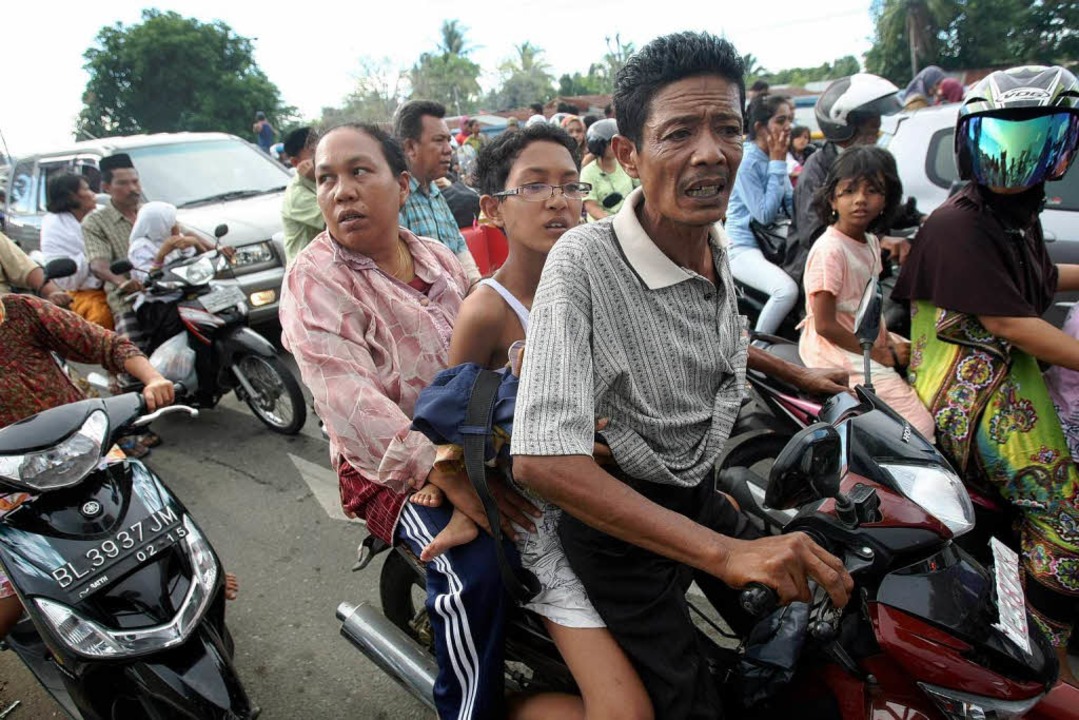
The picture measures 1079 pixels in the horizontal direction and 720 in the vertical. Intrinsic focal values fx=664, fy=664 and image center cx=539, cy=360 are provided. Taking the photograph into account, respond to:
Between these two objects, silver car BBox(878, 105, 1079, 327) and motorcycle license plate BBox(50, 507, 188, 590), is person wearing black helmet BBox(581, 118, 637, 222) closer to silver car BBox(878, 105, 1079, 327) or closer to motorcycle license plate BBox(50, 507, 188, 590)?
silver car BBox(878, 105, 1079, 327)

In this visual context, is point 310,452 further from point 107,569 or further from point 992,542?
point 992,542

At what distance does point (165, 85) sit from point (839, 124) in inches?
1336

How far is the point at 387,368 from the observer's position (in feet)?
Result: 6.18

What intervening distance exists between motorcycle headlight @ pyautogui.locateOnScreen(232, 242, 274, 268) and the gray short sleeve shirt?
198 inches

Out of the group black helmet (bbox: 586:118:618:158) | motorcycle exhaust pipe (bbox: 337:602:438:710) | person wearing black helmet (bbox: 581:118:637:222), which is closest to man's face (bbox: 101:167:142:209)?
person wearing black helmet (bbox: 581:118:637:222)

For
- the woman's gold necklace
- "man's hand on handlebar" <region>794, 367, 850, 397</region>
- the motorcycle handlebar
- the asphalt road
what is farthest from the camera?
the asphalt road

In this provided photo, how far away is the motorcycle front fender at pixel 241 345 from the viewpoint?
13.9ft

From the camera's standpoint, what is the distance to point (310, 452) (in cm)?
417

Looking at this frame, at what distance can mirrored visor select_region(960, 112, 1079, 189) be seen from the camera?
5.82ft

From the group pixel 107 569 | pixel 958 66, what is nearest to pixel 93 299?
pixel 107 569

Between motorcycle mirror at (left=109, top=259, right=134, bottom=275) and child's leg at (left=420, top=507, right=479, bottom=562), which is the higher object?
motorcycle mirror at (left=109, top=259, right=134, bottom=275)

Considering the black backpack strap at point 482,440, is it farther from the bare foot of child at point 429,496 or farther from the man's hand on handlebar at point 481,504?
the bare foot of child at point 429,496

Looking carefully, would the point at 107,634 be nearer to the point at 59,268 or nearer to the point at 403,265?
the point at 403,265

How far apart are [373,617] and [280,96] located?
3472 cm
